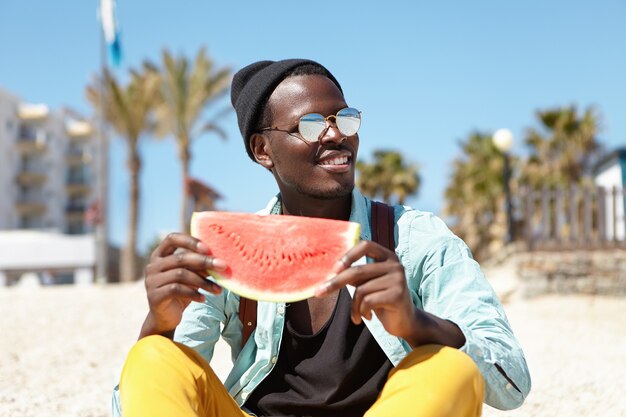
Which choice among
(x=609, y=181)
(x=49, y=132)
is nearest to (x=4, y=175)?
(x=49, y=132)

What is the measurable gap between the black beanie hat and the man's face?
0.04 m

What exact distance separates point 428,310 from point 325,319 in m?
0.35

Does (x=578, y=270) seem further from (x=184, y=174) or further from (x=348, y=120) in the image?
(x=184, y=174)

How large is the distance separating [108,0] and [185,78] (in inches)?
172

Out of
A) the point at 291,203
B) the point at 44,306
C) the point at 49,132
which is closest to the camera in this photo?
the point at 291,203

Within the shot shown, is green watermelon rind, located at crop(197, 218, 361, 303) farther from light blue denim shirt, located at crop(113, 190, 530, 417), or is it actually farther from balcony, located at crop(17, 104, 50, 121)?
balcony, located at crop(17, 104, 50, 121)

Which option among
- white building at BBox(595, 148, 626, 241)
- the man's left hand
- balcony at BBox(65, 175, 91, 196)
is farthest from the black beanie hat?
balcony at BBox(65, 175, 91, 196)

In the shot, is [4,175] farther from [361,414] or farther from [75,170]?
[361,414]

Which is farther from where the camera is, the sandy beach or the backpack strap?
the sandy beach

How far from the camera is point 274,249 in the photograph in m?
2.13

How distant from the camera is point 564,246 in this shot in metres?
13.2

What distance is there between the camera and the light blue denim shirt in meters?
2.01

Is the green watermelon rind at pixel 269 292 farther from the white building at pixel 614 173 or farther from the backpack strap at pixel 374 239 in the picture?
the white building at pixel 614 173

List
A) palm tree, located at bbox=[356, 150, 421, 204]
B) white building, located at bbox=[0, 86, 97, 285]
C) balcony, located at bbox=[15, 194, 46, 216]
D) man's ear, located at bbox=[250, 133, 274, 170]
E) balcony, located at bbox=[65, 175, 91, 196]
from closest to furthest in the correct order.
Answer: man's ear, located at bbox=[250, 133, 274, 170] → palm tree, located at bbox=[356, 150, 421, 204] → white building, located at bbox=[0, 86, 97, 285] → balcony, located at bbox=[15, 194, 46, 216] → balcony, located at bbox=[65, 175, 91, 196]
